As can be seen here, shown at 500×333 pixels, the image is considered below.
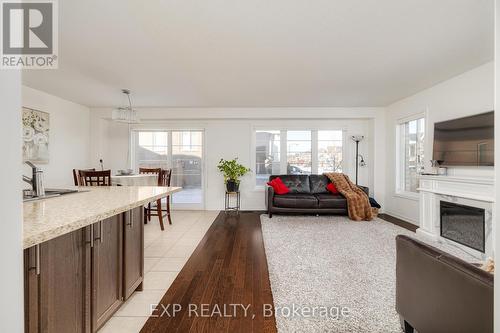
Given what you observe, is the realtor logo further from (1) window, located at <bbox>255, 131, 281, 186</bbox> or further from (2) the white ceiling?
(1) window, located at <bbox>255, 131, 281, 186</bbox>

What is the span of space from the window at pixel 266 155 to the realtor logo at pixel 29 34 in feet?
13.0

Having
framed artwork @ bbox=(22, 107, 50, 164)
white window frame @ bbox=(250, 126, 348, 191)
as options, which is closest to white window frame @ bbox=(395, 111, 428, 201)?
white window frame @ bbox=(250, 126, 348, 191)

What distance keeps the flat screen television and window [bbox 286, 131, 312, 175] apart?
8.23ft

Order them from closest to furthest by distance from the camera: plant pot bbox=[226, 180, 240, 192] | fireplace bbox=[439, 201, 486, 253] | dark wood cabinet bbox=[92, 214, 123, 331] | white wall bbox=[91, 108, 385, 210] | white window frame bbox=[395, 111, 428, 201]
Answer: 1. dark wood cabinet bbox=[92, 214, 123, 331]
2. fireplace bbox=[439, 201, 486, 253]
3. white window frame bbox=[395, 111, 428, 201]
4. plant pot bbox=[226, 180, 240, 192]
5. white wall bbox=[91, 108, 385, 210]

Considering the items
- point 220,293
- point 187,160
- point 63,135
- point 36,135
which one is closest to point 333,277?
point 220,293

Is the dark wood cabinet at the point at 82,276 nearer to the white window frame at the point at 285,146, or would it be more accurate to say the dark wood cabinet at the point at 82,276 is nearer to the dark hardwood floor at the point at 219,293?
the dark hardwood floor at the point at 219,293

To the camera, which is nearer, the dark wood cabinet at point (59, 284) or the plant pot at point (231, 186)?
the dark wood cabinet at point (59, 284)

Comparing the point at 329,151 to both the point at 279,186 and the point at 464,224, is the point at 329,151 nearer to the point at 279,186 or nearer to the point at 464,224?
the point at 279,186

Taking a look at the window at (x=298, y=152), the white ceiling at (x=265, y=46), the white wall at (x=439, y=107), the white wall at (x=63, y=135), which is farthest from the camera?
the window at (x=298, y=152)

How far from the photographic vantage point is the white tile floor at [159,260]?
171cm

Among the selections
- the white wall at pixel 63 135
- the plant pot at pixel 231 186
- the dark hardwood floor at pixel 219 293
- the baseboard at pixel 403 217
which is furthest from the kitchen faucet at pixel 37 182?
the baseboard at pixel 403 217

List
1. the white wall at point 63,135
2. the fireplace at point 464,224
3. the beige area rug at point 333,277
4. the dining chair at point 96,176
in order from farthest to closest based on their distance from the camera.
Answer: the white wall at point 63,135 → the dining chair at point 96,176 → the fireplace at point 464,224 → the beige area rug at point 333,277

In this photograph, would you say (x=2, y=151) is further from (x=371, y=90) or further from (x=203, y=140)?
(x=203, y=140)

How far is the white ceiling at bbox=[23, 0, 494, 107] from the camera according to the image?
77.4 inches
